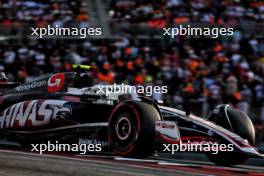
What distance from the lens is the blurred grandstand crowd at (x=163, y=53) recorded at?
47.3 ft

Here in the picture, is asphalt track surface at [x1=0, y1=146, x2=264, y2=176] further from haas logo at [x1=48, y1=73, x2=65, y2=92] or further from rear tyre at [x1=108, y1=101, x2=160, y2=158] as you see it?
haas logo at [x1=48, y1=73, x2=65, y2=92]

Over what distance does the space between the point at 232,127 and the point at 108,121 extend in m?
1.86

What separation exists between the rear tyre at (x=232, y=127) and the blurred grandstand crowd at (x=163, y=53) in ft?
9.48

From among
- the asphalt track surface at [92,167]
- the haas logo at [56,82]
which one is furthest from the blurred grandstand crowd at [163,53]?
the asphalt track surface at [92,167]

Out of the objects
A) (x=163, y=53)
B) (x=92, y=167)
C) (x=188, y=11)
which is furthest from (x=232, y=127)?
(x=188, y=11)

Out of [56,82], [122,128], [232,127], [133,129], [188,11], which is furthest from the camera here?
[188,11]

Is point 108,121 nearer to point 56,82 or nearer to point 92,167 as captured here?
point 56,82

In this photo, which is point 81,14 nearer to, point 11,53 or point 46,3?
point 46,3

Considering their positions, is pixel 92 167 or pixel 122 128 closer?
pixel 92 167

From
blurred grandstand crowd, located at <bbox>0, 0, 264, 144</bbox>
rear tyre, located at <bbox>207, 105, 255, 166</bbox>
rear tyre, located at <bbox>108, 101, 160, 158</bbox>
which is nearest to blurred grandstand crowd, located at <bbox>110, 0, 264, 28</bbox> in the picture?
blurred grandstand crowd, located at <bbox>0, 0, 264, 144</bbox>

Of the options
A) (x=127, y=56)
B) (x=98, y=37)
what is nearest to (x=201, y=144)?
(x=127, y=56)

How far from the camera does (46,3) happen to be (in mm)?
20109

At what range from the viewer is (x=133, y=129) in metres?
8.20

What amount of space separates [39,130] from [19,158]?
6.01ft
